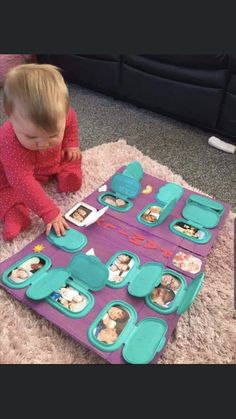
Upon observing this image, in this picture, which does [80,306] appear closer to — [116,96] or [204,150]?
[204,150]

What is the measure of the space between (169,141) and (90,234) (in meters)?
0.62

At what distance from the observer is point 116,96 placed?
5.37 ft

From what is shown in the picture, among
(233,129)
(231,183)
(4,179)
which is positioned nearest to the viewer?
(4,179)

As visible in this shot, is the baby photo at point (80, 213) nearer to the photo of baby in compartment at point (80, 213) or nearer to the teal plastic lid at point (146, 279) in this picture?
the photo of baby in compartment at point (80, 213)

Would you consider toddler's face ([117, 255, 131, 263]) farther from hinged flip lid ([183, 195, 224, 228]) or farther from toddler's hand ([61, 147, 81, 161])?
toddler's hand ([61, 147, 81, 161])

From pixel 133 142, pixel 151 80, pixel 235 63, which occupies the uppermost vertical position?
pixel 235 63

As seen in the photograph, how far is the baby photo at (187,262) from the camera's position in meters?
0.86

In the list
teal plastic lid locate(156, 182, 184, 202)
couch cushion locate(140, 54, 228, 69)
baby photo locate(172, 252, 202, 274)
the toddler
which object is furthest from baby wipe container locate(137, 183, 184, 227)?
couch cushion locate(140, 54, 228, 69)

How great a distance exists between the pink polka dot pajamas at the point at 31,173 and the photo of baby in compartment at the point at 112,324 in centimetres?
29

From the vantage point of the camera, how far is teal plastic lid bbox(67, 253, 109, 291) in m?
0.81

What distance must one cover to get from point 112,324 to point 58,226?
0.97ft

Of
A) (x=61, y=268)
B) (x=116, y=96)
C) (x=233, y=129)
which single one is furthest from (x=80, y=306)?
(x=116, y=96)

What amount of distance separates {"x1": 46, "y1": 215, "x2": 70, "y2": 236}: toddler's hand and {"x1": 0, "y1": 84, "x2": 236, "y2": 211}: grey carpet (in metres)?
0.46

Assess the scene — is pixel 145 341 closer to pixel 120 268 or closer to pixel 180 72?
pixel 120 268
